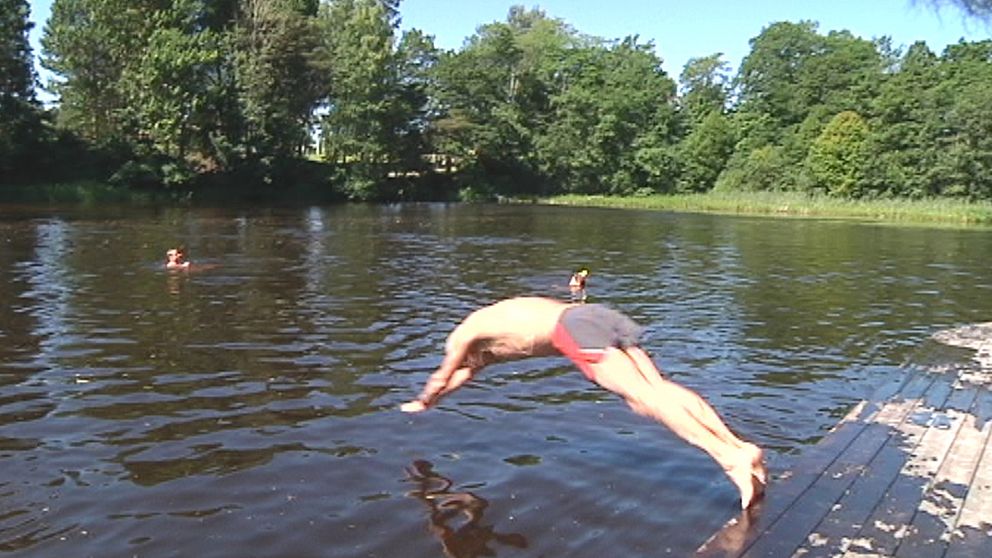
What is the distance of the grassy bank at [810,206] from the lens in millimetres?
54969

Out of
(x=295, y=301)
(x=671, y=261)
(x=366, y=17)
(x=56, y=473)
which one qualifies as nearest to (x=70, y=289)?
(x=295, y=301)

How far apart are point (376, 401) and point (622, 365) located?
4700mm

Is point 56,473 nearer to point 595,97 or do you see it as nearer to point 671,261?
point 671,261

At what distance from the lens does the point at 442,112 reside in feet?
260

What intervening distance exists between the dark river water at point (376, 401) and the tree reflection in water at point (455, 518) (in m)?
0.02

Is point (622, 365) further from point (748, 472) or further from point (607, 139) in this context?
point (607, 139)

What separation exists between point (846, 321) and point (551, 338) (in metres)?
12.1

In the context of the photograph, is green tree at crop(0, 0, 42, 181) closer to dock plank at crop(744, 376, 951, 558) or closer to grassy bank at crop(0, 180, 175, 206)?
grassy bank at crop(0, 180, 175, 206)

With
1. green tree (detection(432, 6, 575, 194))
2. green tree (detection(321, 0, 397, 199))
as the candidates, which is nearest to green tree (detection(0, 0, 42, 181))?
green tree (detection(321, 0, 397, 199))

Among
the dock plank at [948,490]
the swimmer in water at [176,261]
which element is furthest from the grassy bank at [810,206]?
the dock plank at [948,490]

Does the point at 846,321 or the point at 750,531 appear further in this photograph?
the point at 846,321

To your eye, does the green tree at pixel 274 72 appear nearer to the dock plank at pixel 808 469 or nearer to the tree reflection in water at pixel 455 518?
the dock plank at pixel 808 469

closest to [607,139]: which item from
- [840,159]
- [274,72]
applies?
[840,159]

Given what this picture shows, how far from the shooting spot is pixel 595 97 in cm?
8581
